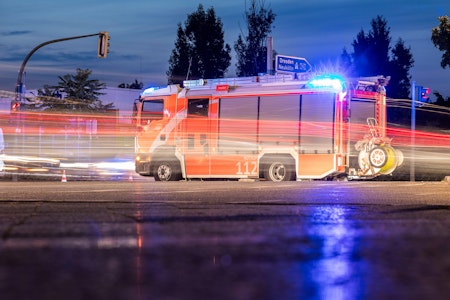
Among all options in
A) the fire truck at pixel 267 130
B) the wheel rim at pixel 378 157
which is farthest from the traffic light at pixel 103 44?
the wheel rim at pixel 378 157

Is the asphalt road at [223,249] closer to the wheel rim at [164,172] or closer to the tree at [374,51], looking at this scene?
the wheel rim at [164,172]

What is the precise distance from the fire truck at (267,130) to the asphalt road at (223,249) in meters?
8.53

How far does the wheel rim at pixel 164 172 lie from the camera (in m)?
24.8

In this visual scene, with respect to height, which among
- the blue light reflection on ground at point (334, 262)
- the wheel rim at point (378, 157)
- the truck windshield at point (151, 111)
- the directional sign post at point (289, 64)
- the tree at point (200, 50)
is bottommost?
the blue light reflection on ground at point (334, 262)

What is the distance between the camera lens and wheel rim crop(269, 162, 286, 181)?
72.7ft

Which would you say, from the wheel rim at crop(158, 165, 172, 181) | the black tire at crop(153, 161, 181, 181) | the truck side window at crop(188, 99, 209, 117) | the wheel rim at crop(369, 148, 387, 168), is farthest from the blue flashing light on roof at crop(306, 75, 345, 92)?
the wheel rim at crop(158, 165, 172, 181)

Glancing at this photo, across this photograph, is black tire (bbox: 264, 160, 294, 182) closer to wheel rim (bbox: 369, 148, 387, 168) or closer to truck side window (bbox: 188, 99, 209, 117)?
wheel rim (bbox: 369, 148, 387, 168)

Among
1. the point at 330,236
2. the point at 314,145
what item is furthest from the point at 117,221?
the point at 314,145

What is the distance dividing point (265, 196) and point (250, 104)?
31.0ft

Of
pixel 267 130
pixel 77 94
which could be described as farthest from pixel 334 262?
pixel 77 94

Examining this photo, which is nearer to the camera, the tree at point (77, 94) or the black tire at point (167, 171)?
the black tire at point (167, 171)

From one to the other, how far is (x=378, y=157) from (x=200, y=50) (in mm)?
36320

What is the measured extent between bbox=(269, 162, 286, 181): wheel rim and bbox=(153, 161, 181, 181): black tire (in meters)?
3.92

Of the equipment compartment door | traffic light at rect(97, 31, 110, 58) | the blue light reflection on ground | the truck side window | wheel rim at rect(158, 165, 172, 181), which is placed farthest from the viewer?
traffic light at rect(97, 31, 110, 58)
